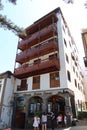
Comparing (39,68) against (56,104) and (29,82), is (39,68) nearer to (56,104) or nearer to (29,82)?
(29,82)

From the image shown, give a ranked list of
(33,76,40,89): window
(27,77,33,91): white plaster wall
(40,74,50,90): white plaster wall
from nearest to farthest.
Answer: (40,74,50,90): white plaster wall
(33,76,40,89): window
(27,77,33,91): white plaster wall

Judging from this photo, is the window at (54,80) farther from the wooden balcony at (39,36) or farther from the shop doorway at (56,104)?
the wooden balcony at (39,36)

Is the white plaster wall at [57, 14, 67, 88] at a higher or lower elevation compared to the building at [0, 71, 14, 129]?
higher

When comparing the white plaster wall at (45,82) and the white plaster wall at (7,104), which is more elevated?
the white plaster wall at (45,82)

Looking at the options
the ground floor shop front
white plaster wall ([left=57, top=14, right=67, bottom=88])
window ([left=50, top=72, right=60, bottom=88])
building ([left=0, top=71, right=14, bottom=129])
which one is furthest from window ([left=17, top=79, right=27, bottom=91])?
white plaster wall ([left=57, top=14, right=67, bottom=88])

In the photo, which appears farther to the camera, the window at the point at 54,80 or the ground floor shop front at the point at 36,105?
the window at the point at 54,80

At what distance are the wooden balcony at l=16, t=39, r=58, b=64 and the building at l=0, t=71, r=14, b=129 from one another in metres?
3.21

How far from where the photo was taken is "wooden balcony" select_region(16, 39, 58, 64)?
1978cm

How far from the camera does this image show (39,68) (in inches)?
757

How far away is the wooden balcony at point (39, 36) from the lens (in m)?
21.1

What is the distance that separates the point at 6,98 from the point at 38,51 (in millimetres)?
8629

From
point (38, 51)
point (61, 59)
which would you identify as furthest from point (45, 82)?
point (38, 51)

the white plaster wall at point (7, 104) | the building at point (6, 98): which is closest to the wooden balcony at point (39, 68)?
the building at point (6, 98)

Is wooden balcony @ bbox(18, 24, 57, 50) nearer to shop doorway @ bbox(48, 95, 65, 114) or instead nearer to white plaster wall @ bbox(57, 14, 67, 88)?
white plaster wall @ bbox(57, 14, 67, 88)
